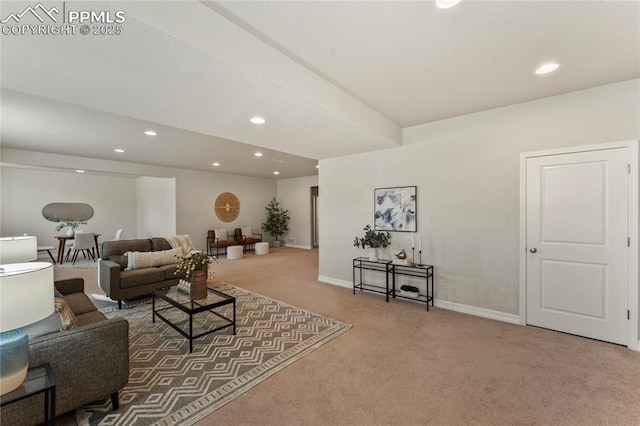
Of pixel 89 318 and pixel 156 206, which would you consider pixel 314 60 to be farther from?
pixel 156 206

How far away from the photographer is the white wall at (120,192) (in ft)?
21.8

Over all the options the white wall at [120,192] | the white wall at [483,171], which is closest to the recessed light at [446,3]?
the white wall at [483,171]

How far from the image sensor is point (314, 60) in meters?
2.21

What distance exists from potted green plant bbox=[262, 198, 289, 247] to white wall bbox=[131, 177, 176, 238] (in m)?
3.20

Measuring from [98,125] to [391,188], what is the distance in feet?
14.8

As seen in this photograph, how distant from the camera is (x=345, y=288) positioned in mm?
4664

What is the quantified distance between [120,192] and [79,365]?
9.18 m

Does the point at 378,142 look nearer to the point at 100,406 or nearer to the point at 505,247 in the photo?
the point at 505,247

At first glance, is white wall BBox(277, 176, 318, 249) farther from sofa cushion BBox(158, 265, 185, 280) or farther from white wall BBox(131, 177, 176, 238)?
sofa cushion BBox(158, 265, 185, 280)

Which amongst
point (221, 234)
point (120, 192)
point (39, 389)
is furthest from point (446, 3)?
point (120, 192)

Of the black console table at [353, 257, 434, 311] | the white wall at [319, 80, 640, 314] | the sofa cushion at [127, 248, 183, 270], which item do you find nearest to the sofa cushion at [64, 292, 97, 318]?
the sofa cushion at [127, 248, 183, 270]

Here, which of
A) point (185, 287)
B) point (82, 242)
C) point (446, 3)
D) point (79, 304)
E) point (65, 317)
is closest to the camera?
point (446, 3)

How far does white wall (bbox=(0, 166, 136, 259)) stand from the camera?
7.07m

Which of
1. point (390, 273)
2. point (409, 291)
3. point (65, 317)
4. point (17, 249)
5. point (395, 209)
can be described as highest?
point (395, 209)
